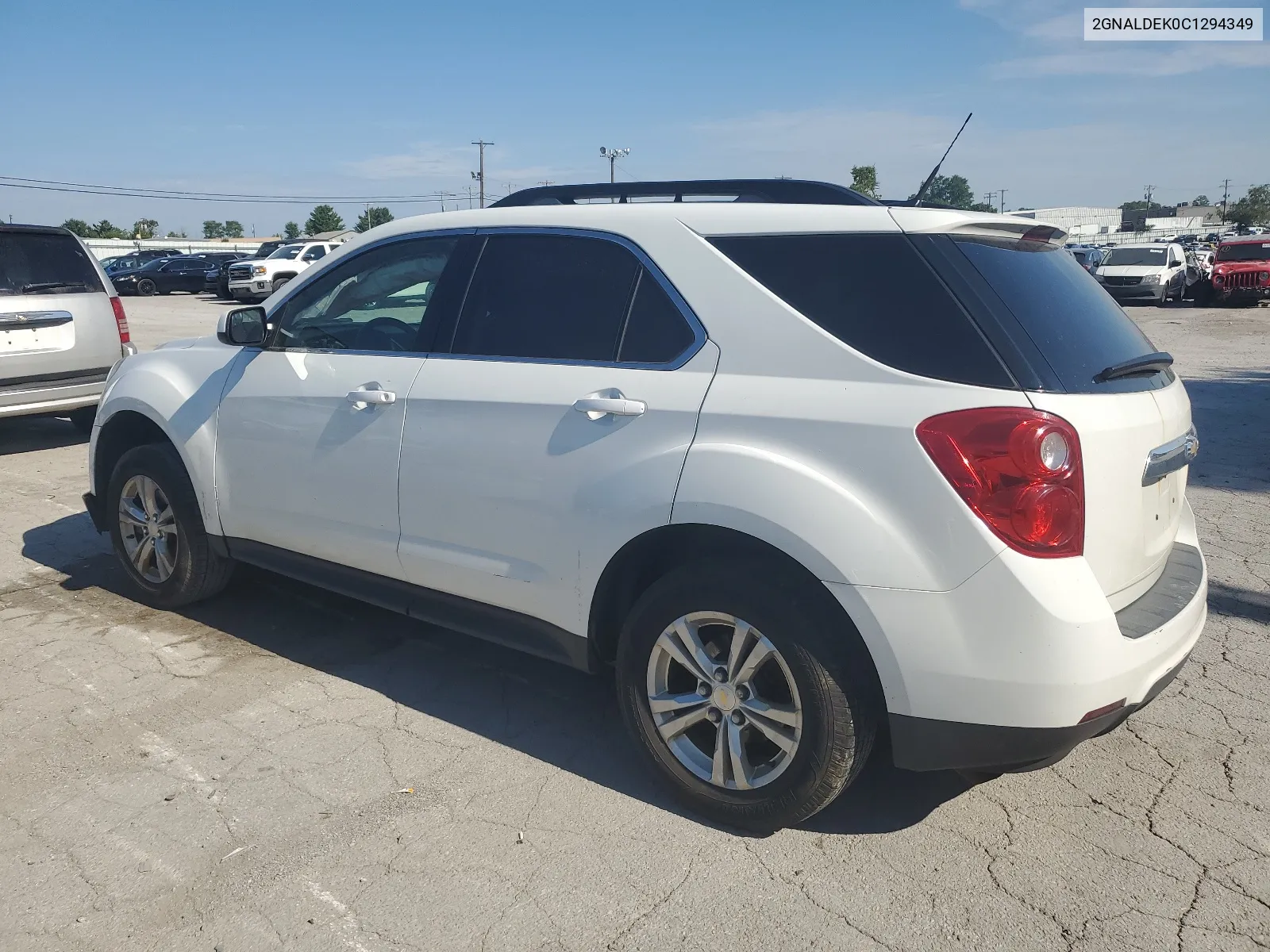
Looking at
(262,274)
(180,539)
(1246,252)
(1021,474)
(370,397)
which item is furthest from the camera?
(262,274)

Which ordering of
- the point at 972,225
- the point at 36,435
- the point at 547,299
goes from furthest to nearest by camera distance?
1. the point at 36,435
2. the point at 547,299
3. the point at 972,225

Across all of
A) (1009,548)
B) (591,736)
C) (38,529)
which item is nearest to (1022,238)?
(1009,548)

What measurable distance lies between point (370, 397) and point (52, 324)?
5.87 metres

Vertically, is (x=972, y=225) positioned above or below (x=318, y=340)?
above

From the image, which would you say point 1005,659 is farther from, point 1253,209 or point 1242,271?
point 1253,209

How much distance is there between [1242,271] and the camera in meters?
25.3

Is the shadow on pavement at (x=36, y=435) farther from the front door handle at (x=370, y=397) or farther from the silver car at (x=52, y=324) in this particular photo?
the front door handle at (x=370, y=397)

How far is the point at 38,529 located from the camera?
20.9 ft

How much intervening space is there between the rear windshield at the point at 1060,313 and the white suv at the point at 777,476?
0.01 meters

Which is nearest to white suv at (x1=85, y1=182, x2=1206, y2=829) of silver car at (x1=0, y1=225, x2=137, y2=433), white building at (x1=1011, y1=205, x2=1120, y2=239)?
silver car at (x1=0, y1=225, x2=137, y2=433)

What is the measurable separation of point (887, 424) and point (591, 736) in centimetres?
170

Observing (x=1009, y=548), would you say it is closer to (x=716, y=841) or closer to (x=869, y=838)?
(x=869, y=838)

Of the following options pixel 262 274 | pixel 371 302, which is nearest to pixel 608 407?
pixel 371 302

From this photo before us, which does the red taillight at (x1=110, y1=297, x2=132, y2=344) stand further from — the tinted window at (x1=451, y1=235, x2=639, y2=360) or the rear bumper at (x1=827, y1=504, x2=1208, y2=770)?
the rear bumper at (x1=827, y1=504, x2=1208, y2=770)
